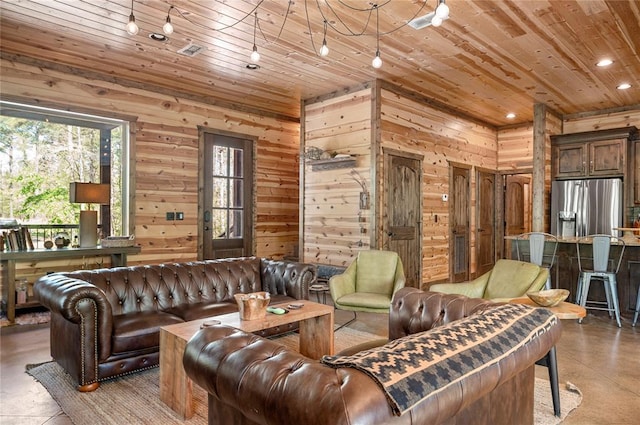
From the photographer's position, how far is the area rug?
2451 millimetres

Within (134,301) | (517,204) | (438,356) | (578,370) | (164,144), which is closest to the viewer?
(438,356)

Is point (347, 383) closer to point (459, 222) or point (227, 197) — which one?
point (227, 197)

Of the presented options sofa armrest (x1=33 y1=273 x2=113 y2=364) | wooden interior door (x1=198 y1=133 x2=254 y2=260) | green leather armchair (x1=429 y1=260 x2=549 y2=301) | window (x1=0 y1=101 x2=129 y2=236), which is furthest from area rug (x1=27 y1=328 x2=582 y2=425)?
wooden interior door (x1=198 y1=133 x2=254 y2=260)

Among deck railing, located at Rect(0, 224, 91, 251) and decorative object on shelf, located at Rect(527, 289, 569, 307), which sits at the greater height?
deck railing, located at Rect(0, 224, 91, 251)

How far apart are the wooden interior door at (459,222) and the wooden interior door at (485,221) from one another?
0.40 meters

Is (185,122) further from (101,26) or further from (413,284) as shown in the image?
(413,284)

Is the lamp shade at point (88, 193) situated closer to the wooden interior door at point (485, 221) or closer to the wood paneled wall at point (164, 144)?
the wood paneled wall at point (164, 144)

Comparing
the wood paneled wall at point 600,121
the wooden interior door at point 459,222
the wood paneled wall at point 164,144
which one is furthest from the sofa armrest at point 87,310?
the wood paneled wall at point 600,121

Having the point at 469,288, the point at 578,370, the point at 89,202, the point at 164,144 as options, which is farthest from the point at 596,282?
the point at 89,202

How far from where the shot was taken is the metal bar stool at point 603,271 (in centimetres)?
460

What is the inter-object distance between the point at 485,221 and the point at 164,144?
589 centimetres

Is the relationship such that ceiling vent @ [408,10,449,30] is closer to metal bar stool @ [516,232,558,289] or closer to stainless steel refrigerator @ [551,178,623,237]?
metal bar stool @ [516,232,558,289]

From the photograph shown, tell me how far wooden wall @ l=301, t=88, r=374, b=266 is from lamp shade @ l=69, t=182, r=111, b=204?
279 centimetres

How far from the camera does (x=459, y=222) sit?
24.0ft
